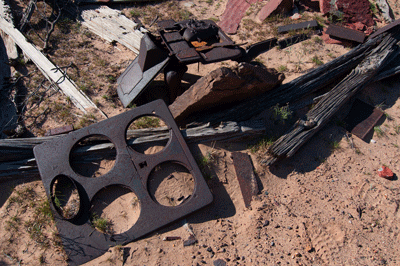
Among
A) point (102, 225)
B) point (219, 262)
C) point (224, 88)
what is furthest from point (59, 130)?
point (219, 262)

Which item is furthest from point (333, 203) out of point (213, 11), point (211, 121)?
point (213, 11)

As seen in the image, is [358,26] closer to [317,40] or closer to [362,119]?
[317,40]

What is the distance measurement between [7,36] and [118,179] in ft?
15.0

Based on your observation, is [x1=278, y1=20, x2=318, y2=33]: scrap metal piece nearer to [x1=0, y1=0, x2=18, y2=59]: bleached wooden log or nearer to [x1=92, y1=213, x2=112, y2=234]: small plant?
[x1=92, y1=213, x2=112, y2=234]: small plant

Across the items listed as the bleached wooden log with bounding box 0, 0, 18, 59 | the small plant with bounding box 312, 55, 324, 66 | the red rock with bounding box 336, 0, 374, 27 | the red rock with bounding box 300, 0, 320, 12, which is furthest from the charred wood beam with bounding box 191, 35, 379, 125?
the bleached wooden log with bounding box 0, 0, 18, 59

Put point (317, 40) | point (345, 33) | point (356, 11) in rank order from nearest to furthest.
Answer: point (345, 33)
point (317, 40)
point (356, 11)

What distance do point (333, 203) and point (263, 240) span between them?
48.5 inches

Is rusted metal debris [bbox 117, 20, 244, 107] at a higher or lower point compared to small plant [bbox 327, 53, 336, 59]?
higher

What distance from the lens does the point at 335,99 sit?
5.00m

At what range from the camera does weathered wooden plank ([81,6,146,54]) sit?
650cm

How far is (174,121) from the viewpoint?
456 centimetres

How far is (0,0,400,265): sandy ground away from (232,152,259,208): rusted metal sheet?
0.08 m

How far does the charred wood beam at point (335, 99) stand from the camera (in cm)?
442

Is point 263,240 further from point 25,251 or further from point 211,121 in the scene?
point 25,251
